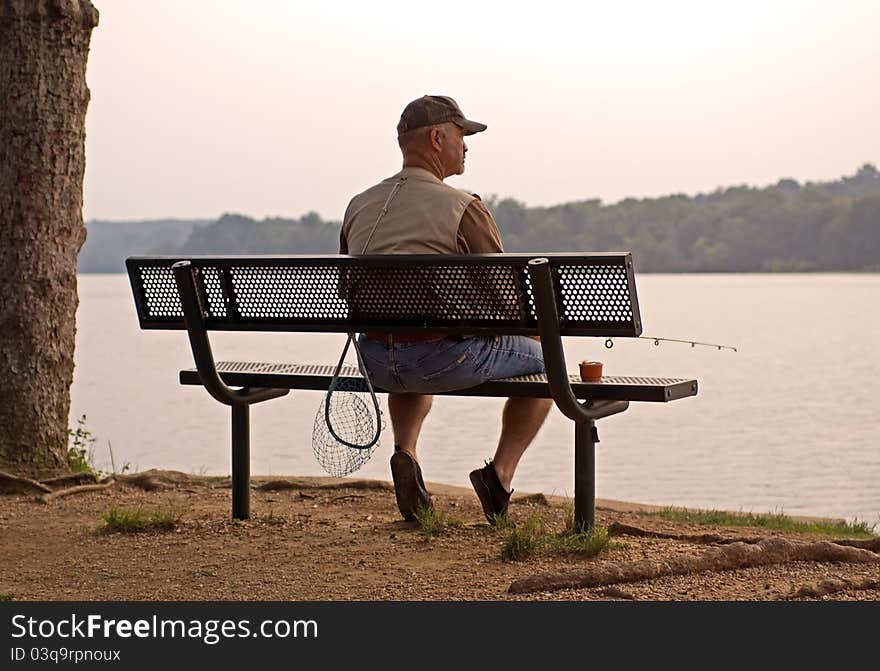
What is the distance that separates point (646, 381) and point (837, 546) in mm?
887

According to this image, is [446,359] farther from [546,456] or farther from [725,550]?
[546,456]

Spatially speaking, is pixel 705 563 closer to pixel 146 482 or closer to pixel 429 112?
pixel 429 112

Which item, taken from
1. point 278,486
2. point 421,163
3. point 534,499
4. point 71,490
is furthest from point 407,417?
point 71,490

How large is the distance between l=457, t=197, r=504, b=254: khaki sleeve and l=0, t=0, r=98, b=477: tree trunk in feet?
8.49

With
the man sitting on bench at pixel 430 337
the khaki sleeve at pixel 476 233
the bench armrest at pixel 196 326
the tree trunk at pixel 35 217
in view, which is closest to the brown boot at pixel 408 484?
the man sitting on bench at pixel 430 337

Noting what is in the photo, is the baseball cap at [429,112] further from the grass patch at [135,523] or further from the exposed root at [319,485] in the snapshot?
the exposed root at [319,485]

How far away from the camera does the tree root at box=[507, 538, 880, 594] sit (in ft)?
14.2

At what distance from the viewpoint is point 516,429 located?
17.6ft

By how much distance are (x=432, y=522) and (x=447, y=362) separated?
0.67m

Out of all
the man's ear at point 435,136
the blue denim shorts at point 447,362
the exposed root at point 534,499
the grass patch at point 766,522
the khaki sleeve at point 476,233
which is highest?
the man's ear at point 435,136

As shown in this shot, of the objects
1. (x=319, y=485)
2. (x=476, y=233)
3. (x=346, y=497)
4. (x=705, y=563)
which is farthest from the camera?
(x=319, y=485)

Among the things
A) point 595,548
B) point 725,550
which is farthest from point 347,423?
point 725,550

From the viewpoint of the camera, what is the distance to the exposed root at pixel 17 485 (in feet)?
21.7
